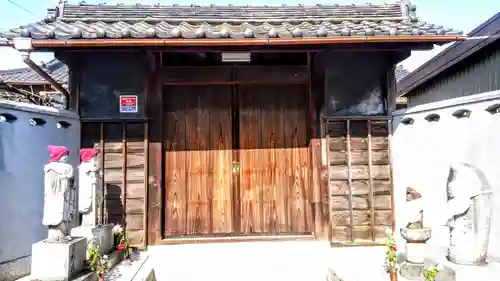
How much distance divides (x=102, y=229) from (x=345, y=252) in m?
3.72

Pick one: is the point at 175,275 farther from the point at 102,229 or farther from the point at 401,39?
the point at 401,39

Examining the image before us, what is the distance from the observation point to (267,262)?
17.2 feet

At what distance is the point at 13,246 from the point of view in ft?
14.9

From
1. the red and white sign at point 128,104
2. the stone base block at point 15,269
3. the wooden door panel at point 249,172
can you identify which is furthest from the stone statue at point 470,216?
the stone base block at point 15,269

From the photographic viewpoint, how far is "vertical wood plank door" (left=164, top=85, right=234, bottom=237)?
6.32m

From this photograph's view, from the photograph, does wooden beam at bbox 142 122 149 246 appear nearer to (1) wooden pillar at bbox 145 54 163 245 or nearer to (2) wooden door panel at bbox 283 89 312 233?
(1) wooden pillar at bbox 145 54 163 245

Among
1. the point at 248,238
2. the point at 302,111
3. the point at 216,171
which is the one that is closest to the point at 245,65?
the point at 302,111

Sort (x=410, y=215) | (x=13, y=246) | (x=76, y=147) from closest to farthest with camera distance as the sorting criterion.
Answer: (x=410, y=215)
(x=13, y=246)
(x=76, y=147)

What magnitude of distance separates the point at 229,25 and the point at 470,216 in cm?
454

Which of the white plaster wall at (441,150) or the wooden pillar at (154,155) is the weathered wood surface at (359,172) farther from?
the wooden pillar at (154,155)

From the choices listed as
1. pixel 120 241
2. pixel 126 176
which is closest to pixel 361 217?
pixel 120 241

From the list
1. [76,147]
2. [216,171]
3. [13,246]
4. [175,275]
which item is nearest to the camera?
[13,246]

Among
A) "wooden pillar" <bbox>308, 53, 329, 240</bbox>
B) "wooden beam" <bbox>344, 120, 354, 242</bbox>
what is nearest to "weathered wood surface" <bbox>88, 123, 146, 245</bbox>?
"wooden pillar" <bbox>308, 53, 329, 240</bbox>

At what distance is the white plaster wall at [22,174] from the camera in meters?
4.45
